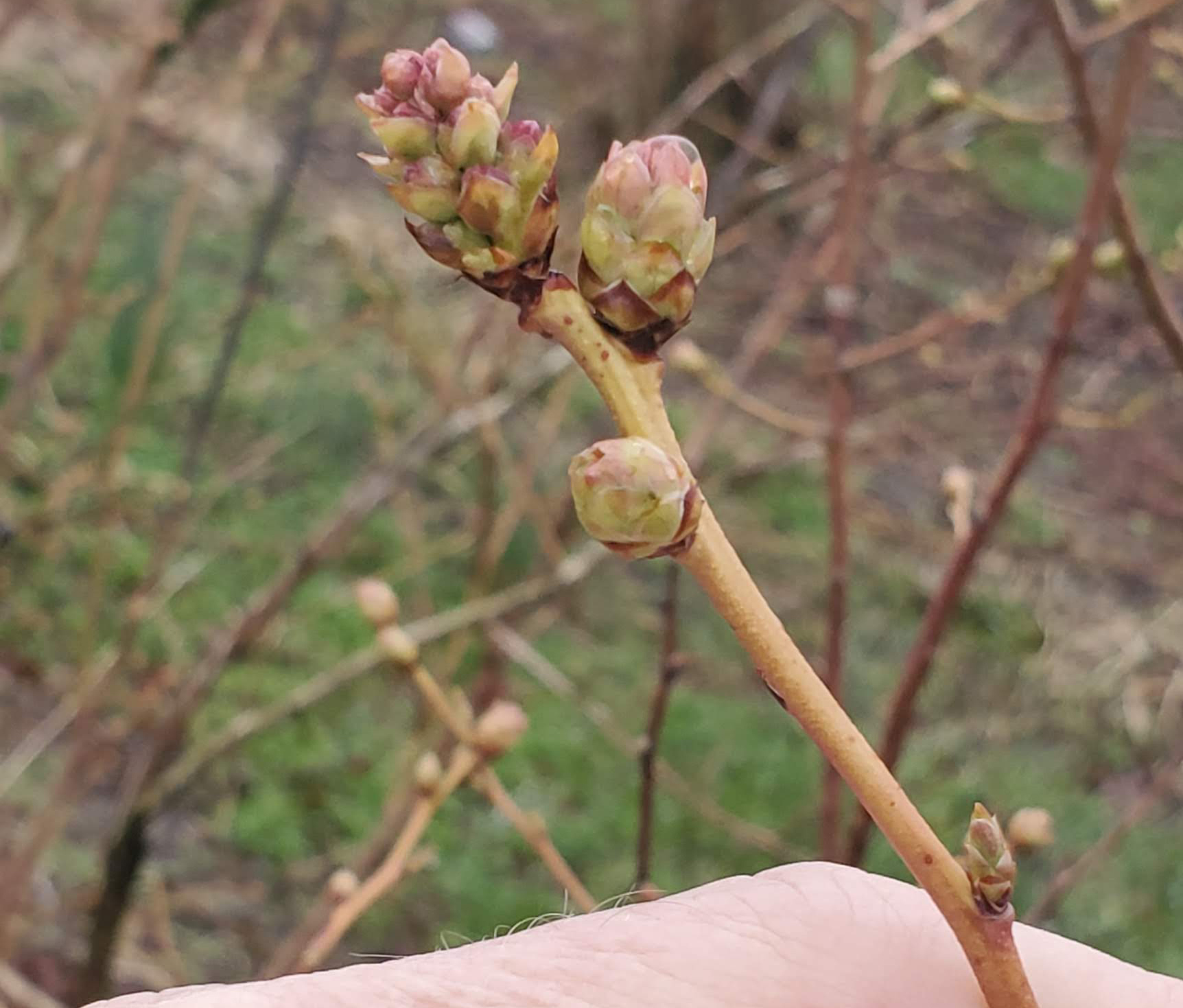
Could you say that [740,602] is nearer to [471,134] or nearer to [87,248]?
[471,134]

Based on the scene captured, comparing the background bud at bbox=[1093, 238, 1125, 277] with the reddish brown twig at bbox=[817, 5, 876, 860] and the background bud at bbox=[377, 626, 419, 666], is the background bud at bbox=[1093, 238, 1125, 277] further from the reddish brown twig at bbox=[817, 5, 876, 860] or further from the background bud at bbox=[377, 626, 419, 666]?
the background bud at bbox=[377, 626, 419, 666]

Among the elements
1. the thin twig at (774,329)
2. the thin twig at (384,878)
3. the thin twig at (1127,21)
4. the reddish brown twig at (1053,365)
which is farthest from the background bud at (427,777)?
the thin twig at (1127,21)

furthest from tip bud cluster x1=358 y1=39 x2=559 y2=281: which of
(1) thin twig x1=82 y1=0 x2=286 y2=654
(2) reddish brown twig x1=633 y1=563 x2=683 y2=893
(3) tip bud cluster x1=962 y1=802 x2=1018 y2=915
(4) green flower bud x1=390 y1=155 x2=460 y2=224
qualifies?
(1) thin twig x1=82 y1=0 x2=286 y2=654

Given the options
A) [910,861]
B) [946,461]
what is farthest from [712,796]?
[910,861]

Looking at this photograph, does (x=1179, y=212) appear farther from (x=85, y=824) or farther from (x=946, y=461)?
(x=85, y=824)

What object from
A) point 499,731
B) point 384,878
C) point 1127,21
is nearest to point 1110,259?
point 1127,21

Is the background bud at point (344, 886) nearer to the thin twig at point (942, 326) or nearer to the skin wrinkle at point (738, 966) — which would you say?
the skin wrinkle at point (738, 966)
